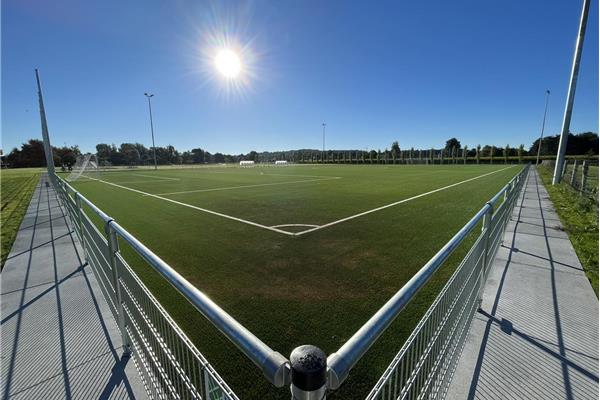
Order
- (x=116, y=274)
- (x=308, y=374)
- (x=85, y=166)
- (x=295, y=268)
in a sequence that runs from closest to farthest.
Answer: (x=308, y=374) < (x=116, y=274) < (x=295, y=268) < (x=85, y=166)

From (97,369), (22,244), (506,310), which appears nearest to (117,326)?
(97,369)

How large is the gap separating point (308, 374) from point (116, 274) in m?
2.74

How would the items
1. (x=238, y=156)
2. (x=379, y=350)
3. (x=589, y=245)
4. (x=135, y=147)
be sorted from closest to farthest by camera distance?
(x=379, y=350)
(x=589, y=245)
(x=135, y=147)
(x=238, y=156)

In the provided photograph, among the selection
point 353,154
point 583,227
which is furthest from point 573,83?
point 353,154

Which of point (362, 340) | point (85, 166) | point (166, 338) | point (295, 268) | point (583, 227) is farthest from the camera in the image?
point (85, 166)

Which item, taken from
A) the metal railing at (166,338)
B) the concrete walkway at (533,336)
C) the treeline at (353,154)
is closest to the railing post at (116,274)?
the metal railing at (166,338)

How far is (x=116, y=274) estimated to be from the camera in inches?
109

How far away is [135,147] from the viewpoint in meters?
101

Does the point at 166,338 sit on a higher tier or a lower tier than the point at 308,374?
lower

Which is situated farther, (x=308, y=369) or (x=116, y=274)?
(x=116, y=274)

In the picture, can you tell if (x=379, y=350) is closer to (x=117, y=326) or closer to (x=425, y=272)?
(x=425, y=272)

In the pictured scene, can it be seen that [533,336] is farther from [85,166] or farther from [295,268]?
[85,166]

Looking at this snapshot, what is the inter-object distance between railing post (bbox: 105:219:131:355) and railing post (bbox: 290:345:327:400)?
244 cm

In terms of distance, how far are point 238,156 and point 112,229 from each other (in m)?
132
